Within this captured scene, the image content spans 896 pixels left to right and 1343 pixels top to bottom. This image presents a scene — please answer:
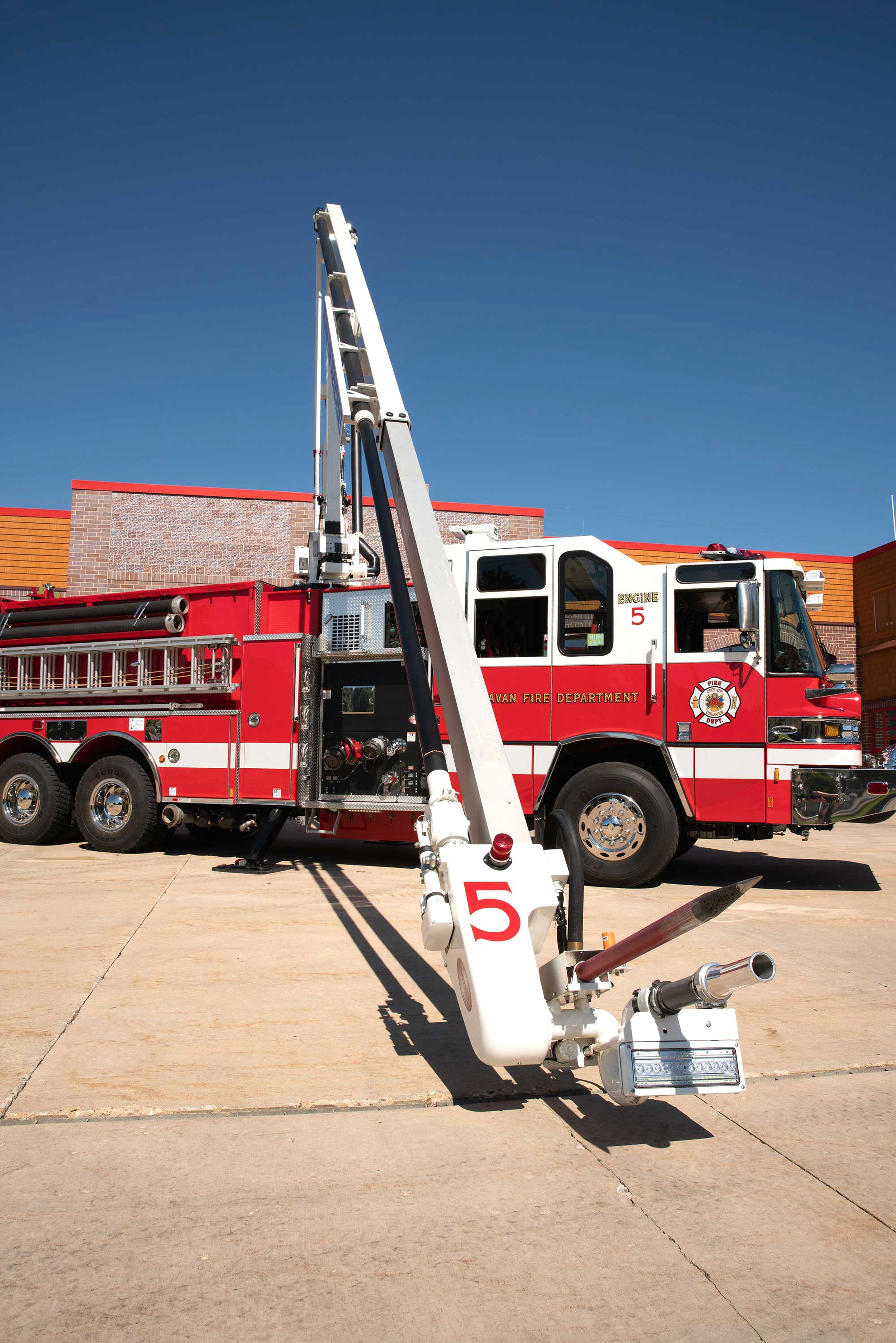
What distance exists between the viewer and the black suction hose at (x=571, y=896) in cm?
317

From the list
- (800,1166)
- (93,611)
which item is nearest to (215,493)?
(93,611)

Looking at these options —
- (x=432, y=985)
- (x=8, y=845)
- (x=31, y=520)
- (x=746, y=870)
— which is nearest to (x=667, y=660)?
(x=746, y=870)

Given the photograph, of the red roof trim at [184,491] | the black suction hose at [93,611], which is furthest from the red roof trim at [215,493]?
the black suction hose at [93,611]

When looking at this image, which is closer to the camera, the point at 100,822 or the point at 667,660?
the point at 667,660

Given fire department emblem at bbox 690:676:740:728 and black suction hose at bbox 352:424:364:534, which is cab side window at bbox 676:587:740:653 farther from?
black suction hose at bbox 352:424:364:534

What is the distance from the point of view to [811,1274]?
2.14m

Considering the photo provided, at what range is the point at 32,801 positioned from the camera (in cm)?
945

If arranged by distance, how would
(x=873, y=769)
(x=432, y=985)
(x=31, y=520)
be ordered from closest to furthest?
1. (x=432, y=985)
2. (x=873, y=769)
3. (x=31, y=520)

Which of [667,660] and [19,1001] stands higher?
[667,660]

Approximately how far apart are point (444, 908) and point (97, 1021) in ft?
6.09

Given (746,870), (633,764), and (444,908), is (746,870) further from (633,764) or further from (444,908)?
(444,908)

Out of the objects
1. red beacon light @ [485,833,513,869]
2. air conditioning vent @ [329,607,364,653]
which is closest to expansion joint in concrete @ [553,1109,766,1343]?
red beacon light @ [485,833,513,869]

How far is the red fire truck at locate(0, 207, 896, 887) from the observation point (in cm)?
708

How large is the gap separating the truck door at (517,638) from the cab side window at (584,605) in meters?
0.12
